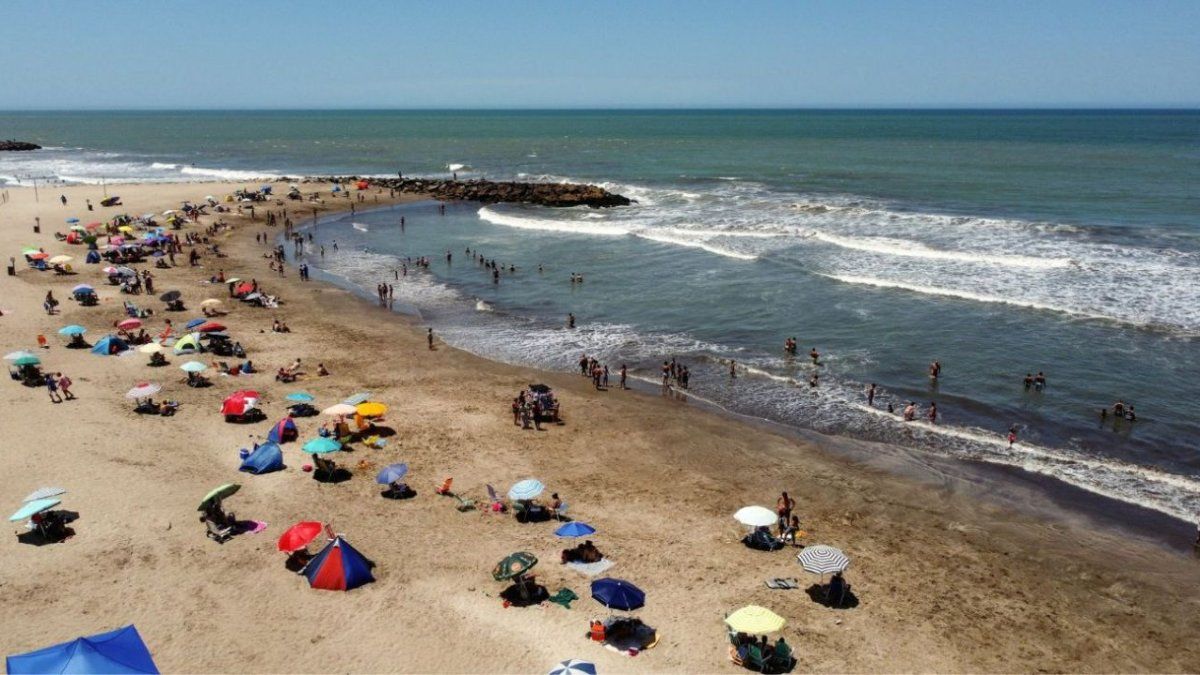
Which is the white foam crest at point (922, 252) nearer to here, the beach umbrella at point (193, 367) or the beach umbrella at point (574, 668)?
the beach umbrella at point (193, 367)

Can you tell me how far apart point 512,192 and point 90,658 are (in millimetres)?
66372

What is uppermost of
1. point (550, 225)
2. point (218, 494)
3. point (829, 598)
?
point (550, 225)

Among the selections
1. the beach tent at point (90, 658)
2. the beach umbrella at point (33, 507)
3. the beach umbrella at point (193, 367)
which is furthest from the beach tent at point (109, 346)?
the beach tent at point (90, 658)

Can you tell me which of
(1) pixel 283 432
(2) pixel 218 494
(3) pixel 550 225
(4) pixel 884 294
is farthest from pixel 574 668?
(3) pixel 550 225

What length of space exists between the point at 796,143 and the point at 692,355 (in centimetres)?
11650

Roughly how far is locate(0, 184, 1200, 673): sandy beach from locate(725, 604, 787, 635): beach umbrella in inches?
33.2

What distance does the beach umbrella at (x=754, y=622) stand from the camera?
1279 cm

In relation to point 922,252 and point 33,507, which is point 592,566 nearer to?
point 33,507

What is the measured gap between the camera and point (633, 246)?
50469 mm

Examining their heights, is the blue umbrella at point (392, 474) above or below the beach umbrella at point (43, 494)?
below

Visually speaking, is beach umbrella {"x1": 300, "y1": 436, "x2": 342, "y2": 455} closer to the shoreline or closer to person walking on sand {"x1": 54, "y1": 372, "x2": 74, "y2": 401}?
person walking on sand {"x1": 54, "y1": 372, "x2": 74, "y2": 401}

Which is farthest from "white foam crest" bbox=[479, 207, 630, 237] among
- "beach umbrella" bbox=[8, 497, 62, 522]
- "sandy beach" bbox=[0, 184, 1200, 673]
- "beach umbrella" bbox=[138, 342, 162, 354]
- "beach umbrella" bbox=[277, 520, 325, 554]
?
"beach umbrella" bbox=[8, 497, 62, 522]

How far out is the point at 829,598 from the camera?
49.0 ft

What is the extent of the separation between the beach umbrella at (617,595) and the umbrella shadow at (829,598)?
11.7ft
